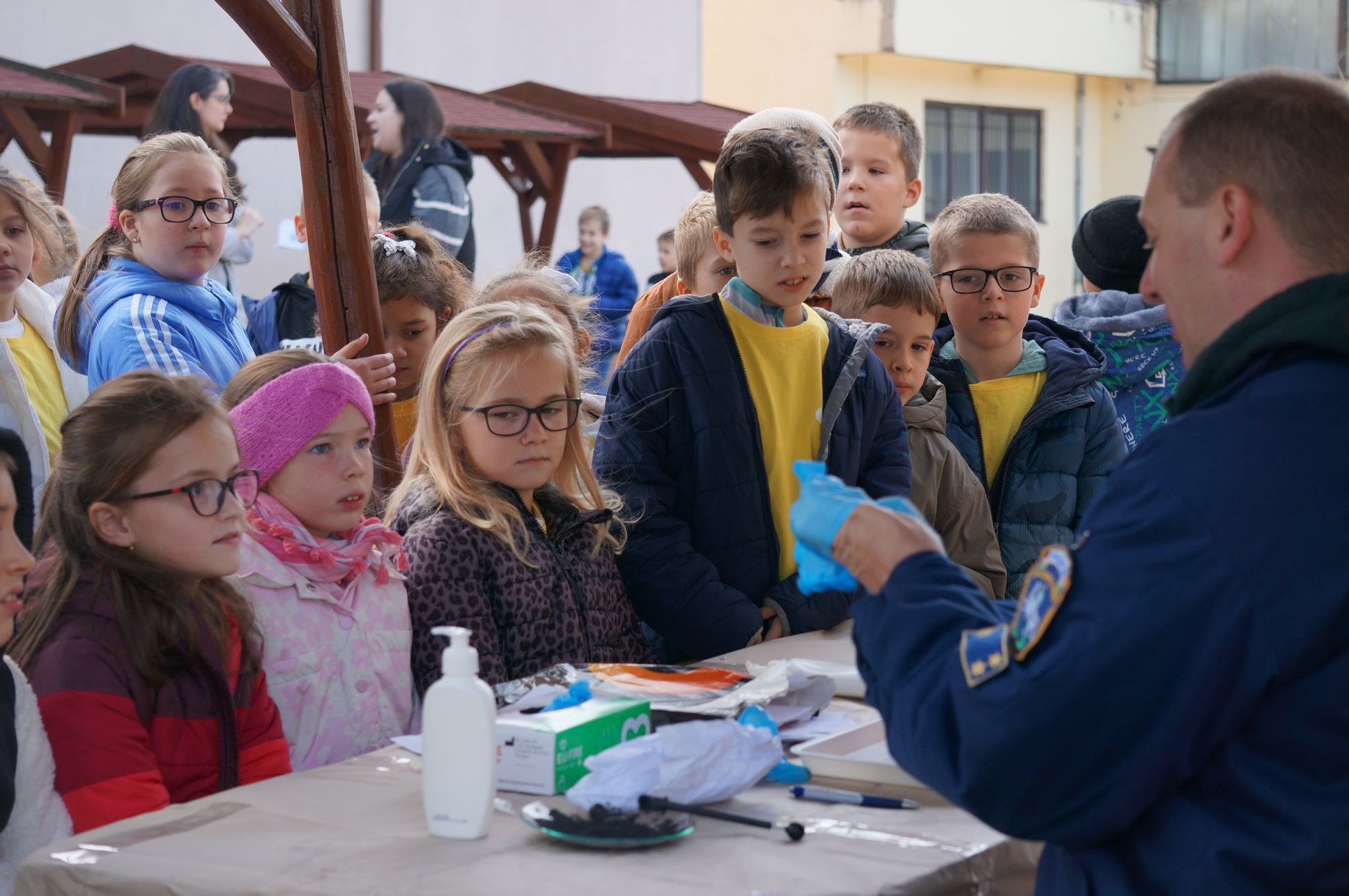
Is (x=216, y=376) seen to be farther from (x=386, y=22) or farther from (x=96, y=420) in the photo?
(x=386, y=22)

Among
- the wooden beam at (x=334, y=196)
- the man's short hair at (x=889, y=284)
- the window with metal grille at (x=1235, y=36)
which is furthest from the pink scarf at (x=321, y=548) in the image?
the window with metal grille at (x=1235, y=36)

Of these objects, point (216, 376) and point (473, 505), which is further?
point (216, 376)

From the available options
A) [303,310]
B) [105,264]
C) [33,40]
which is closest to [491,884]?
[105,264]

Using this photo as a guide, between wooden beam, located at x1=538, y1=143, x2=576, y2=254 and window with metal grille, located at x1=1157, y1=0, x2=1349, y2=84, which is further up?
window with metal grille, located at x1=1157, y1=0, x2=1349, y2=84

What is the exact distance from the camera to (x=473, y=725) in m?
1.62

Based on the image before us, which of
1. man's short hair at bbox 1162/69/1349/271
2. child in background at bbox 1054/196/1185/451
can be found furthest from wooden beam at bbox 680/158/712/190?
man's short hair at bbox 1162/69/1349/271

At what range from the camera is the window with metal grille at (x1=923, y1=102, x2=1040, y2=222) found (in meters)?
18.2

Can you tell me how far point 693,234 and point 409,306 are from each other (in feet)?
2.49

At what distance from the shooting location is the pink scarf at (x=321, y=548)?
2.41m

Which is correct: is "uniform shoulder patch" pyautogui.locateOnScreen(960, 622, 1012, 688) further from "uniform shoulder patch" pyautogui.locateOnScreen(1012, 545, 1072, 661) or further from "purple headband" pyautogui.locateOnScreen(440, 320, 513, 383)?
"purple headband" pyautogui.locateOnScreen(440, 320, 513, 383)

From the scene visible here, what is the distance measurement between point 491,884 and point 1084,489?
91.1 inches

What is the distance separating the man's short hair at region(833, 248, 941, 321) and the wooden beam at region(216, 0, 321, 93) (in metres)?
1.31

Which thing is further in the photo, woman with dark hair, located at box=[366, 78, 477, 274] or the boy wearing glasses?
woman with dark hair, located at box=[366, 78, 477, 274]

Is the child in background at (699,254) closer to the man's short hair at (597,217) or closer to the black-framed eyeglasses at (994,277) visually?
the black-framed eyeglasses at (994,277)
